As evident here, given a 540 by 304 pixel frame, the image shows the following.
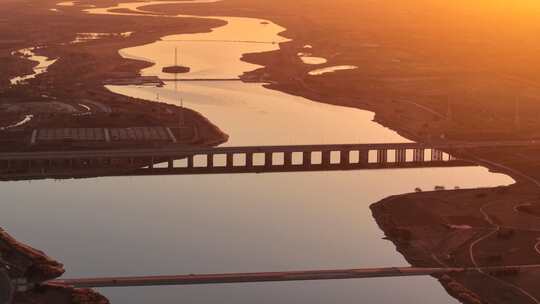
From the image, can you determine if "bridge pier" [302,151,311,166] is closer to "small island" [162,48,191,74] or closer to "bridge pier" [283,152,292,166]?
"bridge pier" [283,152,292,166]

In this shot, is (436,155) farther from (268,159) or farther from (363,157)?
(268,159)

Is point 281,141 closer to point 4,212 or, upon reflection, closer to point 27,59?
point 4,212

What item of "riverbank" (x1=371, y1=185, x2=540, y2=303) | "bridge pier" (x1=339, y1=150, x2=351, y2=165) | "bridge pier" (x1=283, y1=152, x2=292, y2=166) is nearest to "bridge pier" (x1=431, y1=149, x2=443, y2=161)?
"bridge pier" (x1=339, y1=150, x2=351, y2=165)

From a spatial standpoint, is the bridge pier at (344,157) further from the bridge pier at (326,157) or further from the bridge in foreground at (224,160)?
the bridge pier at (326,157)

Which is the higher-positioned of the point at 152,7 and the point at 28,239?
the point at 28,239

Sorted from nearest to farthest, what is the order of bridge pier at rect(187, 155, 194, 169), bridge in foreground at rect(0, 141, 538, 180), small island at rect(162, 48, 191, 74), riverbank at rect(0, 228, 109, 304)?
riverbank at rect(0, 228, 109, 304), bridge in foreground at rect(0, 141, 538, 180), bridge pier at rect(187, 155, 194, 169), small island at rect(162, 48, 191, 74)

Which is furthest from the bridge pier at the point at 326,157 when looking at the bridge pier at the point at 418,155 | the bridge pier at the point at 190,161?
the bridge pier at the point at 190,161

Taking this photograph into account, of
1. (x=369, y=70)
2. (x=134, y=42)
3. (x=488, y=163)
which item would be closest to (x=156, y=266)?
(x=488, y=163)

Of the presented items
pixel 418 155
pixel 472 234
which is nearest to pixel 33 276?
pixel 472 234

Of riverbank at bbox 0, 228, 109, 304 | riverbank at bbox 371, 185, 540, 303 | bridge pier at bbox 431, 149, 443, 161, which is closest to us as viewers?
riverbank at bbox 0, 228, 109, 304
